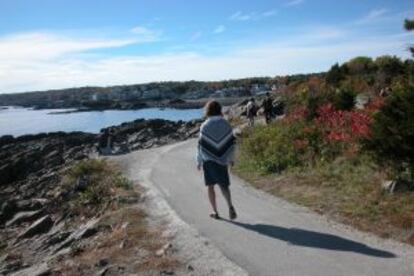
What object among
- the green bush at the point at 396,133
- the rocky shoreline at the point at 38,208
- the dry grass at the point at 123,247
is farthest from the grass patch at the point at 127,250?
the green bush at the point at 396,133

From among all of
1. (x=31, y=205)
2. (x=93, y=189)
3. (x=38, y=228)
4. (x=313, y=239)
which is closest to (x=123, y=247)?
(x=313, y=239)

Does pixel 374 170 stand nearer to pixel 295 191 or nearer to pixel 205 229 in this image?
pixel 295 191

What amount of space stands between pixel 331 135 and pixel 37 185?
13647 millimetres

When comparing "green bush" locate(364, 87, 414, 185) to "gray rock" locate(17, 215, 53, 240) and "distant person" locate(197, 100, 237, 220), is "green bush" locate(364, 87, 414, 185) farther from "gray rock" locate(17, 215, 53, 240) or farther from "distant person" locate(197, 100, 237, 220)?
"gray rock" locate(17, 215, 53, 240)

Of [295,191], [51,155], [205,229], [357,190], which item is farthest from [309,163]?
[51,155]

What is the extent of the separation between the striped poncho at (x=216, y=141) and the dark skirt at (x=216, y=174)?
8 centimetres

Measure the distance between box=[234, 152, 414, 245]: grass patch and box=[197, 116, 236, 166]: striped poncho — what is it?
193cm

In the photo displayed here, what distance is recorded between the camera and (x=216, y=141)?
35.3ft

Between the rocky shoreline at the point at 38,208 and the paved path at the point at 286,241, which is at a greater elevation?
the paved path at the point at 286,241

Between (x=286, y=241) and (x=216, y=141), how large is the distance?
2.27 m

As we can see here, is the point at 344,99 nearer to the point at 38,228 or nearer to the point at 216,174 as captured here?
the point at 38,228

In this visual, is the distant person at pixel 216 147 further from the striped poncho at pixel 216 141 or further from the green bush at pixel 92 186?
the green bush at pixel 92 186

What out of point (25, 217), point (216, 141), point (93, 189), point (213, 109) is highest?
point (213, 109)

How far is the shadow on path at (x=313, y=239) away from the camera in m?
8.49
